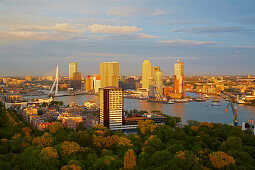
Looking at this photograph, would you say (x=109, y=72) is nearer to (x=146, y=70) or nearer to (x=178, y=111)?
(x=146, y=70)

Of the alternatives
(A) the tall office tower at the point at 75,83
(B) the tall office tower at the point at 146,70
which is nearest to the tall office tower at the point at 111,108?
(B) the tall office tower at the point at 146,70

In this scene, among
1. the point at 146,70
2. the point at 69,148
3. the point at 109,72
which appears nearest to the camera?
the point at 69,148

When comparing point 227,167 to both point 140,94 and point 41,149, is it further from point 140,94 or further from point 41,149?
point 140,94

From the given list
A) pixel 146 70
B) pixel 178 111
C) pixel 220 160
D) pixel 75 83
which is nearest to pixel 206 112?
pixel 178 111

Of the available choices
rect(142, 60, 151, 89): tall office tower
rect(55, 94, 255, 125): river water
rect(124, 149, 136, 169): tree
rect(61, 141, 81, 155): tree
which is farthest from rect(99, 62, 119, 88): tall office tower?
rect(124, 149, 136, 169): tree

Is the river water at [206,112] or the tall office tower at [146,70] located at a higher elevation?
the tall office tower at [146,70]

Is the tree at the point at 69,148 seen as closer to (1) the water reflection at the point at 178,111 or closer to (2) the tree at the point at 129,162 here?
(2) the tree at the point at 129,162
